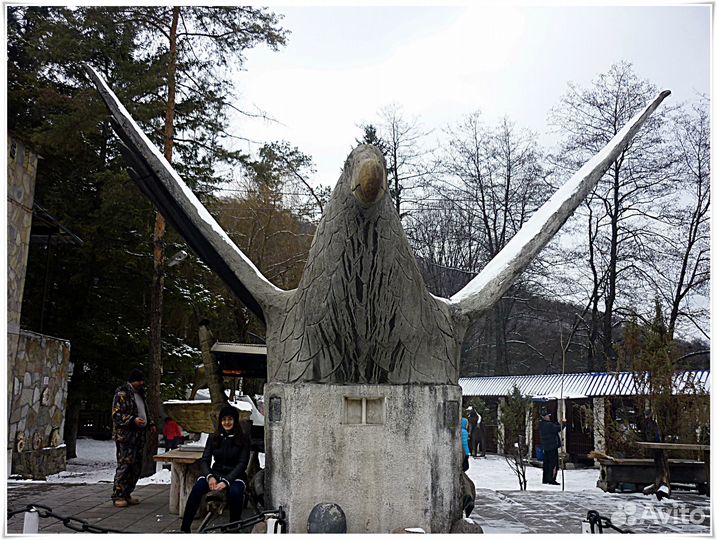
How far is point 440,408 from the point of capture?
5.68 metres

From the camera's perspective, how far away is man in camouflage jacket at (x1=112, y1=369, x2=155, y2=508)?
23.6 feet

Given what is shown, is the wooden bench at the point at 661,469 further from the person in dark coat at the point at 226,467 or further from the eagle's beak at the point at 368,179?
the eagle's beak at the point at 368,179

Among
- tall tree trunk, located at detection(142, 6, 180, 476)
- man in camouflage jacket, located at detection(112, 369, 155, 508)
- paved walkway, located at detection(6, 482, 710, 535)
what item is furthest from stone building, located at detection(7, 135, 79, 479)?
man in camouflage jacket, located at detection(112, 369, 155, 508)

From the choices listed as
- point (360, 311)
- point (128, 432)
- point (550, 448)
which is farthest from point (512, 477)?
point (360, 311)

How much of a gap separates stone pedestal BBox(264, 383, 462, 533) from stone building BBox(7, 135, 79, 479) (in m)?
6.02

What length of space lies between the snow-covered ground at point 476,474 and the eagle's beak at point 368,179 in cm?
725

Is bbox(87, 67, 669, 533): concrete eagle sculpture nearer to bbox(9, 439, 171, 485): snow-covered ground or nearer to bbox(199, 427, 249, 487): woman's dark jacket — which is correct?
bbox(199, 427, 249, 487): woman's dark jacket

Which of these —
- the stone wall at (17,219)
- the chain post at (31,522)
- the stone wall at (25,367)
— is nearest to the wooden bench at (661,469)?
the chain post at (31,522)

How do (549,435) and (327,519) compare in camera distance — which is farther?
(549,435)

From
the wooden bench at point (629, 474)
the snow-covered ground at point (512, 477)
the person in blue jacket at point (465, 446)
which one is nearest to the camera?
the person in blue jacket at point (465, 446)

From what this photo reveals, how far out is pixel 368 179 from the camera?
4387 mm

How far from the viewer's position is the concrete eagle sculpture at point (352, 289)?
17.1 feet

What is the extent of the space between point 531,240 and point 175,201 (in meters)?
3.37

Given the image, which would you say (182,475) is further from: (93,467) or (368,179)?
(93,467)
